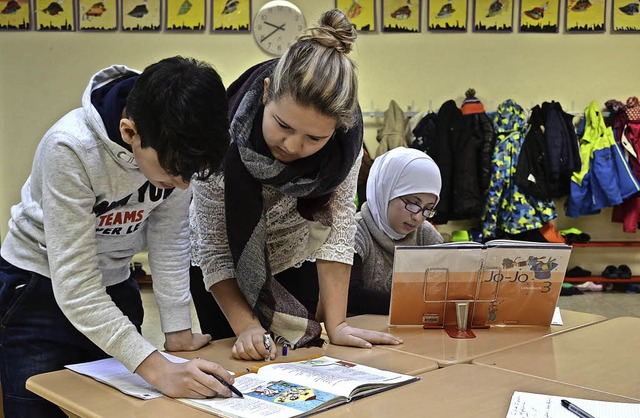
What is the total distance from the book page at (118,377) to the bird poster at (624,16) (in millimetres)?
4989

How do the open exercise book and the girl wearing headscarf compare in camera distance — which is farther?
the girl wearing headscarf

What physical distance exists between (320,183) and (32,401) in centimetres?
73

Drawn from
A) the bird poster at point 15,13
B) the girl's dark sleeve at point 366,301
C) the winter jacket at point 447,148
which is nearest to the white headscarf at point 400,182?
the girl's dark sleeve at point 366,301

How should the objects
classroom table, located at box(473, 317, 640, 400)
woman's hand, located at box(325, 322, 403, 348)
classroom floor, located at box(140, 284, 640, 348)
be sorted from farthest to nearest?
classroom floor, located at box(140, 284, 640, 348) < woman's hand, located at box(325, 322, 403, 348) < classroom table, located at box(473, 317, 640, 400)

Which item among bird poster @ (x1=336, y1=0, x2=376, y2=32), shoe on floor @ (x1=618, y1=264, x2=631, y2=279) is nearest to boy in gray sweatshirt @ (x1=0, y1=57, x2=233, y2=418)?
bird poster @ (x1=336, y1=0, x2=376, y2=32)

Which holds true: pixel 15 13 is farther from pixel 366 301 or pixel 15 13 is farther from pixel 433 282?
pixel 433 282

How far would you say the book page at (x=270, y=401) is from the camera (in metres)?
1.07

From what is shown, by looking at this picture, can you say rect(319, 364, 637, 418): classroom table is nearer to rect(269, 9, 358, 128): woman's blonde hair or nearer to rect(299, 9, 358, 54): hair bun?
rect(269, 9, 358, 128): woman's blonde hair

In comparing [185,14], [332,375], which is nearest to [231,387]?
[332,375]

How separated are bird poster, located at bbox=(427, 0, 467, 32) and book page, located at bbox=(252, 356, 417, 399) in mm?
4253

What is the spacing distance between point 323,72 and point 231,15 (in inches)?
158

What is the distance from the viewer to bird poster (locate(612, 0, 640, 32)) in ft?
17.4

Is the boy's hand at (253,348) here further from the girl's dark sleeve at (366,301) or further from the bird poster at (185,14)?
the bird poster at (185,14)

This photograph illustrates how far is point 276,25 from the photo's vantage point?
201 inches
